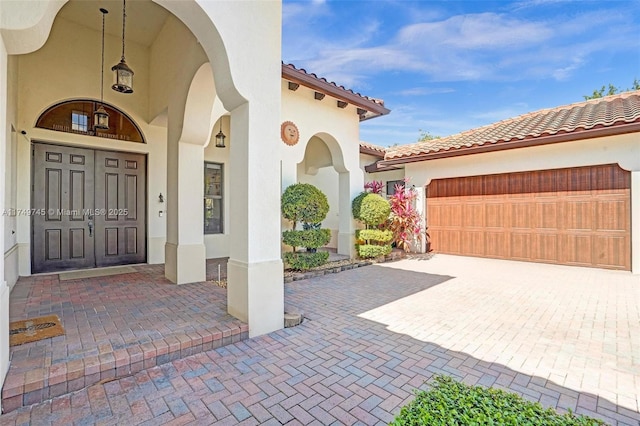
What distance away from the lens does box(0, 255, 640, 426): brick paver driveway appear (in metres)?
2.28

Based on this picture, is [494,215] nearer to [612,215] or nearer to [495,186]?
[495,186]

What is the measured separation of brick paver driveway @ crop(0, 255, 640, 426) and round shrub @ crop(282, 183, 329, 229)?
2.02 meters

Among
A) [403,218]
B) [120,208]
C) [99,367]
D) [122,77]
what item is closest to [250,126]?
[99,367]

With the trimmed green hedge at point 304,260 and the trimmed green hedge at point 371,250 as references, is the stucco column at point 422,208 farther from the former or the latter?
the trimmed green hedge at point 304,260

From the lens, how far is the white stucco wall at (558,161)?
686 cm

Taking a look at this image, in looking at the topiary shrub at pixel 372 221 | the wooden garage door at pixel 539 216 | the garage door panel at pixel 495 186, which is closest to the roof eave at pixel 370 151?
the wooden garage door at pixel 539 216

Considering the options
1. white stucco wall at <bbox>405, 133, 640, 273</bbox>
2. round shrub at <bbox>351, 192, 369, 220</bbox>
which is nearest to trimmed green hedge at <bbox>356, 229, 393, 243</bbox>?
round shrub at <bbox>351, 192, 369, 220</bbox>

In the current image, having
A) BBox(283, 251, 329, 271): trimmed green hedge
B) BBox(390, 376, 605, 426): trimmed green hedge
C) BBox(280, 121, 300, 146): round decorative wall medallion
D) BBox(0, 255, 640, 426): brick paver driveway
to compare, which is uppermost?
BBox(280, 121, 300, 146): round decorative wall medallion

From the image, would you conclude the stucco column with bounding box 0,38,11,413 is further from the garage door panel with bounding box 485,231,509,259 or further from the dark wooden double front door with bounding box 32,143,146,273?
the garage door panel with bounding box 485,231,509,259

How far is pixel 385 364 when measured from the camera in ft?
9.77

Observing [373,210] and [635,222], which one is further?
[373,210]

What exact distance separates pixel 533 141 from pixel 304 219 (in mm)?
6280

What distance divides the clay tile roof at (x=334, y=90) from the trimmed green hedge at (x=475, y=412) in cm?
677

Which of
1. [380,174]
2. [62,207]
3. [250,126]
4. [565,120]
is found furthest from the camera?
[380,174]
